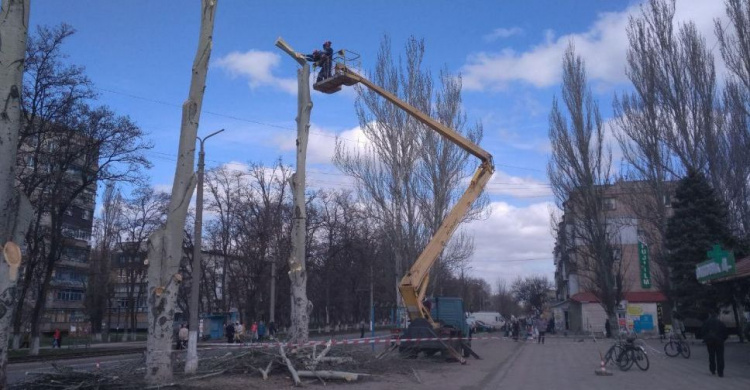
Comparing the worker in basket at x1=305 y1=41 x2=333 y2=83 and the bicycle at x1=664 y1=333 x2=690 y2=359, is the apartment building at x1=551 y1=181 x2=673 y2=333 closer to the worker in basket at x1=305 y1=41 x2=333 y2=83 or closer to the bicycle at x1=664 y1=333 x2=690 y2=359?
the bicycle at x1=664 y1=333 x2=690 y2=359

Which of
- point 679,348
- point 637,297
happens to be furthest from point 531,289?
point 679,348

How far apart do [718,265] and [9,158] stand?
19899mm

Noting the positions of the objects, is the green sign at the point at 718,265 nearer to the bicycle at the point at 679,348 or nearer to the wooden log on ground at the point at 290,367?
the bicycle at the point at 679,348

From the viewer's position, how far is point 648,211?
1481 inches

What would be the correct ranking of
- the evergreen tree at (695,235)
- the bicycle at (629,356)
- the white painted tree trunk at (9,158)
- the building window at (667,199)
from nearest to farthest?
1. the white painted tree trunk at (9,158)
2. the bicycle at (629,356)
3. the evergreen tree at (695,235)
4. the building window at (667,199)

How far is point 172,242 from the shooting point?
1251 cm

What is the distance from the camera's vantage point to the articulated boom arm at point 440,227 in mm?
21359

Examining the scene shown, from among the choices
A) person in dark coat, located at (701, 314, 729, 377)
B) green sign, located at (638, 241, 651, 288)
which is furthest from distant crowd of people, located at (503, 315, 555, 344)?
person in dark coat, located at (701, 314, 729, 377)

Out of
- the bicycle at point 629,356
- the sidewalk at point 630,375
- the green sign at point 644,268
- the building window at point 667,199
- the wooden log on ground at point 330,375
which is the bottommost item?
the sidewalk at point 630,375

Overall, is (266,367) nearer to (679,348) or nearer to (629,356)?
(629,356)

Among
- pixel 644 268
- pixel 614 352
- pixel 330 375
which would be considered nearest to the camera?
pixel 330 375

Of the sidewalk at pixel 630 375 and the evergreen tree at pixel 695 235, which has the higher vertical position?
the evergreen tree at pixel 695 235

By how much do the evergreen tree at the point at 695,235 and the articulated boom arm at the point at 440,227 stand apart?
13.4 m

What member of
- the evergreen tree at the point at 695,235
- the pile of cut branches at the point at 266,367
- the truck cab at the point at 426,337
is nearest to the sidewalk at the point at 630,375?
the truck cab at the point at 426,337
